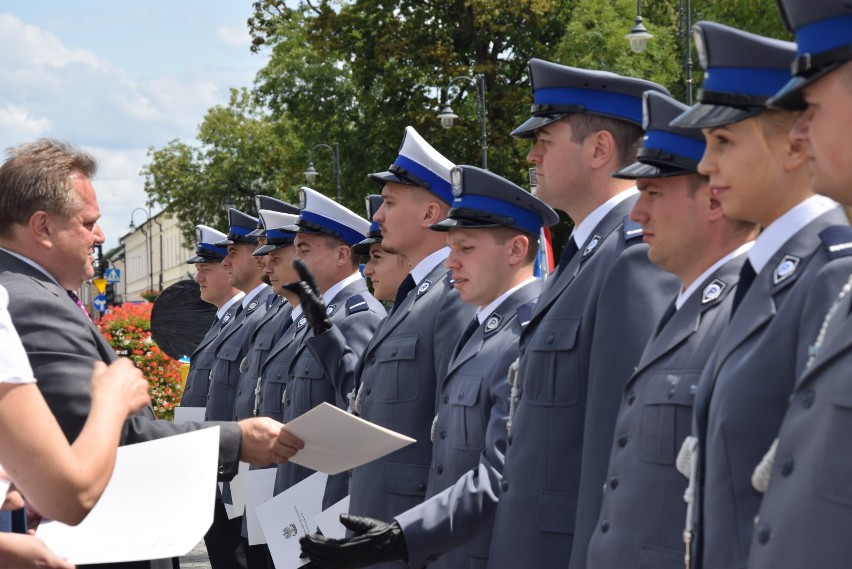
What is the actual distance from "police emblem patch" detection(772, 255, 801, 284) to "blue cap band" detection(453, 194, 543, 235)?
2.54m

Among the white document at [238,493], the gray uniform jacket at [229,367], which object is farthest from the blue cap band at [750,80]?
the gray uniform jacket at [229,367]

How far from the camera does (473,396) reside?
515cm

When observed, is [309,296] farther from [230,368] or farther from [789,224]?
[789,224]

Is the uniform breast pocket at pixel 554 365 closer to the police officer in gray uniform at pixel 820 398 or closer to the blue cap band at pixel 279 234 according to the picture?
the police officer in gray uniform at pixel 820 398

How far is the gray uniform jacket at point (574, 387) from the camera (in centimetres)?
400

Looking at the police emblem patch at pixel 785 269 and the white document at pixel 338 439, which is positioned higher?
the police emblem patch at pixel 785 269

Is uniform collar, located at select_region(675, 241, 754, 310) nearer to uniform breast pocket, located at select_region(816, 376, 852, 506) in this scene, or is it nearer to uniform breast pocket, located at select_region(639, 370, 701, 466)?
uniform breast pocket, located at select_region(639, 370, 701, 466)

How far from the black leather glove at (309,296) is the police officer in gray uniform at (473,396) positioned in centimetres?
154

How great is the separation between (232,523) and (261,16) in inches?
1038

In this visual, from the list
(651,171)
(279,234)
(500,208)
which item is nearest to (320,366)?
(279,234)

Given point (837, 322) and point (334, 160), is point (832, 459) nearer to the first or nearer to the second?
point (837, 322)

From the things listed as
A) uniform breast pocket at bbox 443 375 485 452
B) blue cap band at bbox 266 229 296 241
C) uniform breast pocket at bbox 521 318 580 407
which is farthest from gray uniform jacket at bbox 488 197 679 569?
blue cap band at bbox 266 229 296 241

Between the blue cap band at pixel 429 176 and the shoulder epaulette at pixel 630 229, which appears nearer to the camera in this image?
the shoulder epaulette at pixel 630 229

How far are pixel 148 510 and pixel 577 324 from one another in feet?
4.88
